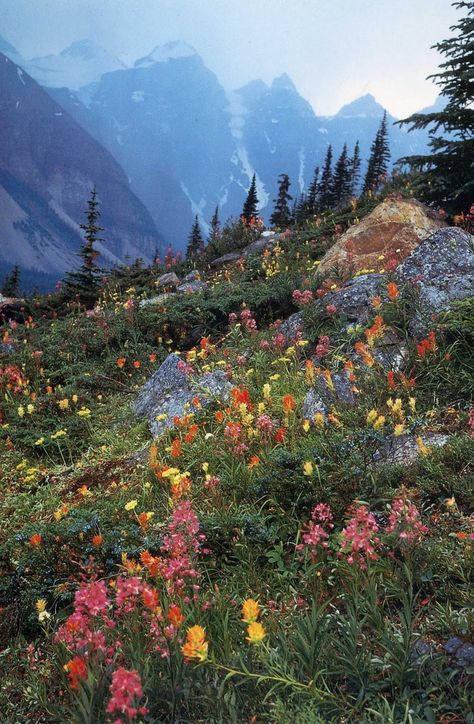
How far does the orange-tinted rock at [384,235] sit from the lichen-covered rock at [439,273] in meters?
4.12

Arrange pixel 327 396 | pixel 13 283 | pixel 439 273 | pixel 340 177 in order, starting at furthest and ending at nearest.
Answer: pixel 340 177
pixel 13 283
pixel 439 273
pixel 327 396

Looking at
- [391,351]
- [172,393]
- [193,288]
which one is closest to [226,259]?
[193,288]

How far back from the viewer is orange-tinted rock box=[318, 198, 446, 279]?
11.3m

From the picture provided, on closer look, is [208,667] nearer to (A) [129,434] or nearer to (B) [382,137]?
(A) [129,434]

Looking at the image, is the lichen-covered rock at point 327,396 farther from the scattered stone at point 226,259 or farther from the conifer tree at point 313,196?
the conifer tree at point 313,196

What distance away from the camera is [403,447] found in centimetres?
389

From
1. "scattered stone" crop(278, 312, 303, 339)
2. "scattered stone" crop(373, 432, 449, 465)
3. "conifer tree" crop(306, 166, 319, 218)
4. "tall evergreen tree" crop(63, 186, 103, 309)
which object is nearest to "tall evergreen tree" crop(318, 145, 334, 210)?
"conifer tree" crop(306, 166, 319, 218)

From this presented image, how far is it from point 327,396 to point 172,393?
258cm

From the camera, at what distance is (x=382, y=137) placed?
5553cm

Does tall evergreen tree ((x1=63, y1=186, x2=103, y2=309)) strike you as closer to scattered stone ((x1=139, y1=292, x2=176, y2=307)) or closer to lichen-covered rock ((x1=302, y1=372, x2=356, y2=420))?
scattered stone ((x1=139, y1=292, x2=176, y2=307))

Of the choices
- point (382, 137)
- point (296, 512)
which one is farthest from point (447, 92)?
point (382, 137)

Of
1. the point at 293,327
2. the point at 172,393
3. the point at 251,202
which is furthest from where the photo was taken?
the point at 251,202

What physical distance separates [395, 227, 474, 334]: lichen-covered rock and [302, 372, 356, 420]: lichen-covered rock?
1326 millimetres

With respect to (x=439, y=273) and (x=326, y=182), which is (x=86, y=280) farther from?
(x=326, y=182)
